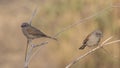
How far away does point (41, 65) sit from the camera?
6625 millimetres

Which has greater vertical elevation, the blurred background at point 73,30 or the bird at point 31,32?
the bird at point 31,32

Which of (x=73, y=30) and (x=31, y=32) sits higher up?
(x=31, y=32)

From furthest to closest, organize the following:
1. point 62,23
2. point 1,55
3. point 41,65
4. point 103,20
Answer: point 1,55, point 41,65, point 62,23, point 103,20

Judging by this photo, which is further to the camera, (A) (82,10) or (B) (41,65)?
(B) (41,65)

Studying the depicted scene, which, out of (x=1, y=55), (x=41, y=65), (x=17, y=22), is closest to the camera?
(x=41, y=65)

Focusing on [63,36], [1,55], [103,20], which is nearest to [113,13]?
[103,20]

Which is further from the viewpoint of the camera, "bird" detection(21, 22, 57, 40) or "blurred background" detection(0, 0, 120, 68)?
"blurred background" detection(0, 0, 120, 68)

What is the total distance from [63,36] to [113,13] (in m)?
0.62

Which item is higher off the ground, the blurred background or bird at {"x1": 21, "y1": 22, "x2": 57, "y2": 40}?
bird at {"x1": 21, "y1": 22, "x2": 57, "y2": 40}

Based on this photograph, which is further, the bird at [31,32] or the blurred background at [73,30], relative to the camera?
the blurred background at [73,30]

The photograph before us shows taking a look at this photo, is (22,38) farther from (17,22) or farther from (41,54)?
(41,54)

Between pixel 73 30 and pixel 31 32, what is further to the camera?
pixel 73 30

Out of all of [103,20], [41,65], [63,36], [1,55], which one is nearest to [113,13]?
[103,20]

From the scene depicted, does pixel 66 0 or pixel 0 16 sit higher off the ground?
pixel 66 0
